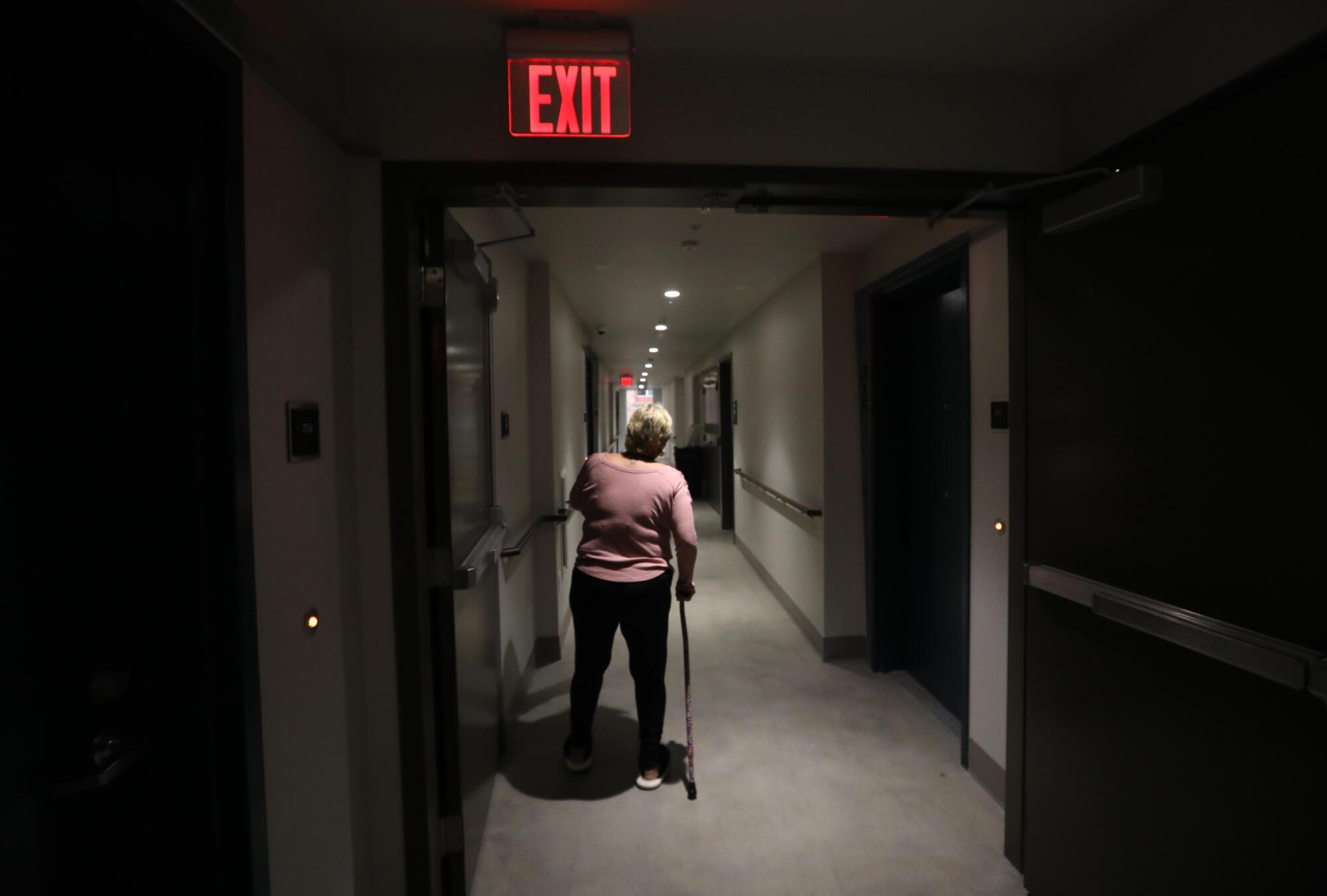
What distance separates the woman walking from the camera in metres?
2.64

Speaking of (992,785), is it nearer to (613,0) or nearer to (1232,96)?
(1232,96)

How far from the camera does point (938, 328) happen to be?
344 cm

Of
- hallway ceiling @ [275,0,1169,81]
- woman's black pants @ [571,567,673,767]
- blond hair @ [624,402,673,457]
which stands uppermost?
hallway ceiling @ [275,0,1169,81]

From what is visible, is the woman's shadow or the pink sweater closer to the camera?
the pink sweater

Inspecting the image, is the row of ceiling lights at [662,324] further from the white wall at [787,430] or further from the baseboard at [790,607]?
the baseboard at [790,607]

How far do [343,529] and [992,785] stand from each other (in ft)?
9.54

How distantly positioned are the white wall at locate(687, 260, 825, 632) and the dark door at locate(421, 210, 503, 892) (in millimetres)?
2514

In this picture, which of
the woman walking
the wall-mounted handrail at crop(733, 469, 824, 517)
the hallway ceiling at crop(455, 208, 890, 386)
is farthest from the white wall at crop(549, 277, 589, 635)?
the wall-mounted handrail at crop(733, 469, 824, 517)

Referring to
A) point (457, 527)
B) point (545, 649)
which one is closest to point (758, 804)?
point (457, 527)

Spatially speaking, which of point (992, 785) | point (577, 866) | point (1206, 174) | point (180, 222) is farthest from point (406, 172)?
point (992, 785)

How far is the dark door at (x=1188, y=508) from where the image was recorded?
1259 millimetres

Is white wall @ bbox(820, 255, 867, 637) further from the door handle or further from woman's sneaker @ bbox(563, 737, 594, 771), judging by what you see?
the door handle

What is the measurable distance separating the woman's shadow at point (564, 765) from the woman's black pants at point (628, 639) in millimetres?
195

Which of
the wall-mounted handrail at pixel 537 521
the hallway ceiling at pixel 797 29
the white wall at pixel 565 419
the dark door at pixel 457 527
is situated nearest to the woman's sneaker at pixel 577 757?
the dark door at pixel 457 527
